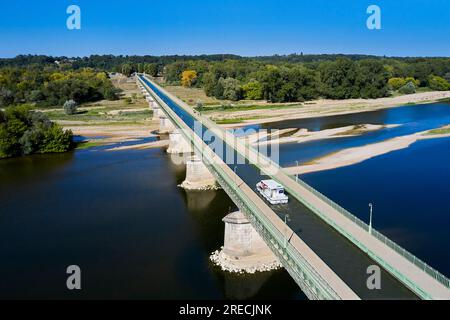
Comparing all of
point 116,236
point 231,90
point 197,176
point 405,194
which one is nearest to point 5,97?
point 231,90

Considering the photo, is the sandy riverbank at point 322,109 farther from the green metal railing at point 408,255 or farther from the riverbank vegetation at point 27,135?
the green metal railing at point 408,255

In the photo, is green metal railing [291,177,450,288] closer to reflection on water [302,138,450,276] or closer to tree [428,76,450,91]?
reflection on water [302,138,450,276]

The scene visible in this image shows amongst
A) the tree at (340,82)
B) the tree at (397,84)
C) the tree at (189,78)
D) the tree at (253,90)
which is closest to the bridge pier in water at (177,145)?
the tree at (253,90)

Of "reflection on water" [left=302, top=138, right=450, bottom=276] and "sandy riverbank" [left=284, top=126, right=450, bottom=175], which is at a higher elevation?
"sandy riverbank" [left=284, top=126, right=450, bottom=175]

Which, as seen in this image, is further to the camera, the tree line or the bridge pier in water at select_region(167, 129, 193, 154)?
the tree line

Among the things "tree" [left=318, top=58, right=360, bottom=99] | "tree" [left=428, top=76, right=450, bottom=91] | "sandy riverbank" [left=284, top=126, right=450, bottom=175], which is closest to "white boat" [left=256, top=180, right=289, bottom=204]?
"sandy riverbank" [left=284, top=126, right=450, bottom=175]

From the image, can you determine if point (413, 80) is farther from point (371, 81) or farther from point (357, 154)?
point (357, 154)
